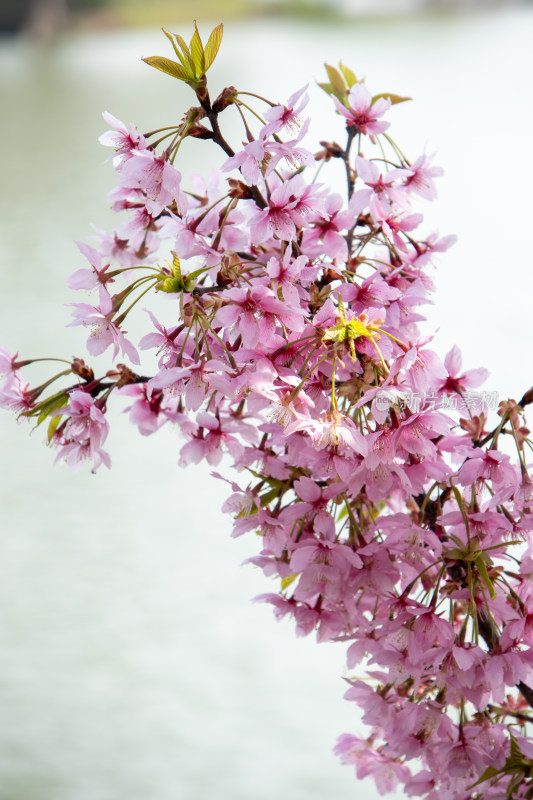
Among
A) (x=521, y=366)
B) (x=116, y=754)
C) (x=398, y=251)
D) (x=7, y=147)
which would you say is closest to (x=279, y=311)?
(x=398, y=251)

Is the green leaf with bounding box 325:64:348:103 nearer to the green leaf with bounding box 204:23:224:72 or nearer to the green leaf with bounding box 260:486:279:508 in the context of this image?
the green leaf with bounding box 204:23:224:72

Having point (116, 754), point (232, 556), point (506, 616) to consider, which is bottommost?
point (506, 616)

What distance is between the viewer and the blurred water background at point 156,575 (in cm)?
126

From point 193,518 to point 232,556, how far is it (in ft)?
0.44

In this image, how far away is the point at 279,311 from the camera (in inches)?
17.5

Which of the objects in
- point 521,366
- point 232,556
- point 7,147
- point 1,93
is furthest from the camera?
point 1,93

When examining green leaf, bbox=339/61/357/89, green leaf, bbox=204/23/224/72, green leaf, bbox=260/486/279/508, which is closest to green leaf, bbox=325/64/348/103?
green leaf, bbox=339/61/357/89

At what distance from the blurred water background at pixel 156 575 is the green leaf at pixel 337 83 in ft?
0.32

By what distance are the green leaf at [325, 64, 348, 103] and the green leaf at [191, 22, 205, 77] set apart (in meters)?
0.12

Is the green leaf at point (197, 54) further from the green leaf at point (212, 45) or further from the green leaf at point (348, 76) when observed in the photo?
the green leaf at point (348, 76)

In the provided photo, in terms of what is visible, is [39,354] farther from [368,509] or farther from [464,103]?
[464,103]

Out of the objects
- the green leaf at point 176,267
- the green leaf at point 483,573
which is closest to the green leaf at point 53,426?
the green leaf at point 176,267

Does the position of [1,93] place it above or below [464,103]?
above

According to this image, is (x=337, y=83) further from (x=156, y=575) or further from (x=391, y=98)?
(x=156, y=575)
